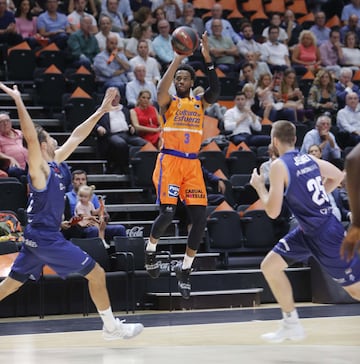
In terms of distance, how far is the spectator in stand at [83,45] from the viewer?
568 inches

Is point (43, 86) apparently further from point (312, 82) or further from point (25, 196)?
point (312, 82)

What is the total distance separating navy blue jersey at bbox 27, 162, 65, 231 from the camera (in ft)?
23.5

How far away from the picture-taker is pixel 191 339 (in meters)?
8.05

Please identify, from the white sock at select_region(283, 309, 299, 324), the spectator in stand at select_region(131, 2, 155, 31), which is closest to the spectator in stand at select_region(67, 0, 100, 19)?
the spectator in stand at select_region(131, 2, 155, 31)

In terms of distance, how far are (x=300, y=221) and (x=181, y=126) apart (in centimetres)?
231

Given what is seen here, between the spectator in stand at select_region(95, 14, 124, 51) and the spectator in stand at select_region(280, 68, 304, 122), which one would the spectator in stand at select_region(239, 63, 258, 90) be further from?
the spectator in stand at select_region(95, 14, 124, 51)

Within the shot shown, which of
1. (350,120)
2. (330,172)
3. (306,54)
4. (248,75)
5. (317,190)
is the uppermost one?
(306,54)

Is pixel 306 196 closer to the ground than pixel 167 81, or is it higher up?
closer to the ground

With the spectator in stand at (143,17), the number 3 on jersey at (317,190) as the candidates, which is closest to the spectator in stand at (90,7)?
the spectator in stand at (143,17)

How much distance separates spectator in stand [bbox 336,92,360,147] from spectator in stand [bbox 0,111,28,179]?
5.49 meters

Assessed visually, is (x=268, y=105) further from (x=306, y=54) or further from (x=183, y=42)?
(x=183, y=42)

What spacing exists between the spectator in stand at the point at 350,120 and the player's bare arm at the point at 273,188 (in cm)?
758

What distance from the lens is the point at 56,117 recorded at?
13.7 m

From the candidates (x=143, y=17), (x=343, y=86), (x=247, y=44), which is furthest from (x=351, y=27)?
(x=143, y=17)
